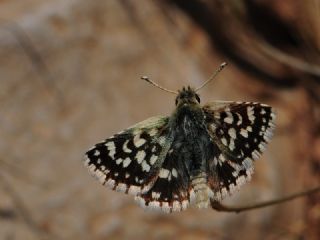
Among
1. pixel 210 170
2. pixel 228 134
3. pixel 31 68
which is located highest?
pixel 31 68

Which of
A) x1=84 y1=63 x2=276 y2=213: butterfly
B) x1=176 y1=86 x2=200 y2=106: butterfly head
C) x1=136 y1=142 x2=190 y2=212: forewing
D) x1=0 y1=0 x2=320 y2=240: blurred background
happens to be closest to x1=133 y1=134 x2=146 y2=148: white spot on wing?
x1=84 y1=63 x2=276 y2=213: butterfly

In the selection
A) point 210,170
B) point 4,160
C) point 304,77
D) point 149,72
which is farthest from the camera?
→ point 304,77

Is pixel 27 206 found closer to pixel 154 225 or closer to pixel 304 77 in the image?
pixel 154 225

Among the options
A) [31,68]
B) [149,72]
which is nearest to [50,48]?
[31,68]

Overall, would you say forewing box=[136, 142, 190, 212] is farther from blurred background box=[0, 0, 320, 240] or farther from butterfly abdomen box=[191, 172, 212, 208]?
blurred background box=[0, 0, 320, 240]

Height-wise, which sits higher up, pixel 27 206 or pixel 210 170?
pixel 27 206

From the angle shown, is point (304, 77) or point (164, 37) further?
point (304, 77)
